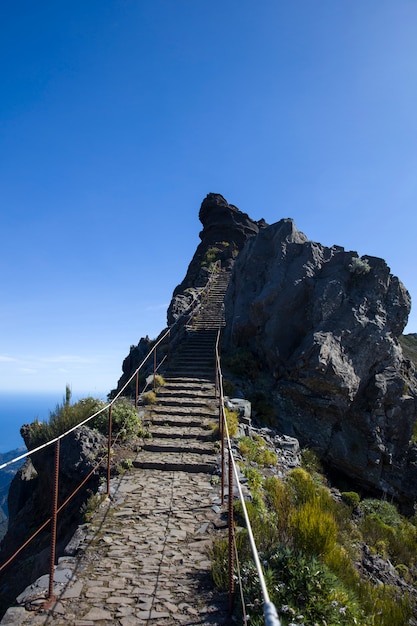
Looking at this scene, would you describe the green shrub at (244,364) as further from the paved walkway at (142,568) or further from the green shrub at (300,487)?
the paved walkway at (142,568)

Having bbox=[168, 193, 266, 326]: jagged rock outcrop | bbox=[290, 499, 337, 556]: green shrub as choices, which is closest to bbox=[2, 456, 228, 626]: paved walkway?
bbox=[290, 499, 337, 556]: green shrub

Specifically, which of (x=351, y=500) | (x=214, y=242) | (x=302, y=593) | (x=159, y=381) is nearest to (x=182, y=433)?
→ (x=159, y=381)

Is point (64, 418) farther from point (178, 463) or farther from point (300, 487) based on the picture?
point (300, 487)

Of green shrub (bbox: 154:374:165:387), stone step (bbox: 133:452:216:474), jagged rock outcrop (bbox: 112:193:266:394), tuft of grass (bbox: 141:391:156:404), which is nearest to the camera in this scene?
stone step (bbox: 133:452:216:474)

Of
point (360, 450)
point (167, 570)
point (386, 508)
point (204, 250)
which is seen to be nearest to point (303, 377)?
point (360, 450)

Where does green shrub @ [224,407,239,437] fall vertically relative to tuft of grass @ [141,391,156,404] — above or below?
below

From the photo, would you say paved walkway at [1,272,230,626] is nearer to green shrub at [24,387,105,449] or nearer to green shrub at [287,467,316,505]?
green shrub at [287,467,316,505]

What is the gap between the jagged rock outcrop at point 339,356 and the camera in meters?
14.3

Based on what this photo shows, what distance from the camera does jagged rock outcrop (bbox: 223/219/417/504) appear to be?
46.8ft

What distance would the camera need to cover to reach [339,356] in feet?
48.3

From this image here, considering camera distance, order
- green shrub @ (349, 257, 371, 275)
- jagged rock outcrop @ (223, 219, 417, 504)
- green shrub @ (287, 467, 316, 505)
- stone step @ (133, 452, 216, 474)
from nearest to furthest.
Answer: green shrub @ (287, 467, 316, 505), stone step @ (133, 452, 216, 474), jagged rock outcrop @ (223, 219, 417, 504), green shrub @ (349, 257, 371, 275)

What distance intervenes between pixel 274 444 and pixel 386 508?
3.74 meters

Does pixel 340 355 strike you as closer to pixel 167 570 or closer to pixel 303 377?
pixel 303 377

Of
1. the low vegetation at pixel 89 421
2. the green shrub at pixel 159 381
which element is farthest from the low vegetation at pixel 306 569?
the green shrub at pixel 159 381
